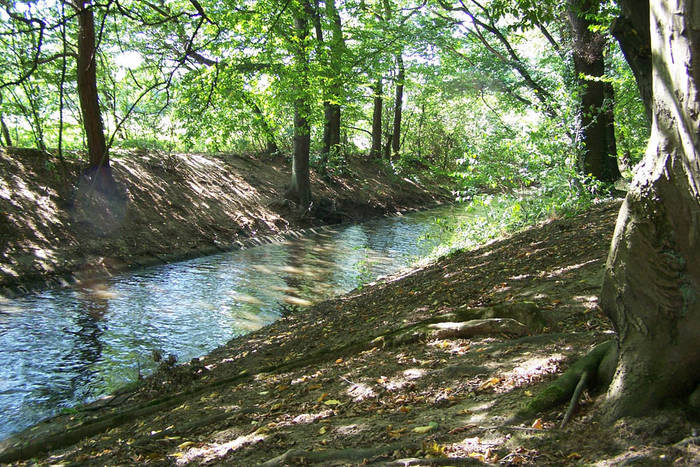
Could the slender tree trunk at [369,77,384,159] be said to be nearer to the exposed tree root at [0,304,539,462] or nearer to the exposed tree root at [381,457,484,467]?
the exposed tree root at [0,304,539,462]

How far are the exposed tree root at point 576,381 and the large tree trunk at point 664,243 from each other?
10.0 inches

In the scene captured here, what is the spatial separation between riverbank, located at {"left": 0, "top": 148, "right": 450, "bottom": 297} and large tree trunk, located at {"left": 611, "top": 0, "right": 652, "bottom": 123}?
30.8 ft

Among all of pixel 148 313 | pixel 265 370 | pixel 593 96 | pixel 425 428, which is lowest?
pixel 148 313

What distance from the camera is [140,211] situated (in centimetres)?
1523

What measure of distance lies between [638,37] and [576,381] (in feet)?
7.03

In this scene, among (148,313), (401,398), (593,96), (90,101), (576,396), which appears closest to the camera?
(576,396)

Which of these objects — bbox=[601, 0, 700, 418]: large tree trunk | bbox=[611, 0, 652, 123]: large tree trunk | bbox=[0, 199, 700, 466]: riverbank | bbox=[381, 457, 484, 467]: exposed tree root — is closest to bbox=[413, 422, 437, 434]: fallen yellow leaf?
bbox=[0, 199, 700, 466]: riverbank

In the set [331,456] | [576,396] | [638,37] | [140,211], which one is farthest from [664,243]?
[140,211]

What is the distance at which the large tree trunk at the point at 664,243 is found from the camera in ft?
7.66

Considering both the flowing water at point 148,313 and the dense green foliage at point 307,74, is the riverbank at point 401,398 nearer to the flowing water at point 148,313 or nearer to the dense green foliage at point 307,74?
the flowing water at point 148,313

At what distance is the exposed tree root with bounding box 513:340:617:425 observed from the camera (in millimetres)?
2934

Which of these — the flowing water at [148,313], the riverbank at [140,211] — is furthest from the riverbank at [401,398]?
the riverbank at [140,211]

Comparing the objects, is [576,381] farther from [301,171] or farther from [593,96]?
[301,171]

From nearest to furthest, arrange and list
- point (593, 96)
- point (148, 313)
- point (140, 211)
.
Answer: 1. point (148, 313)
2. point (593, 96)
3. point (140, 211)
